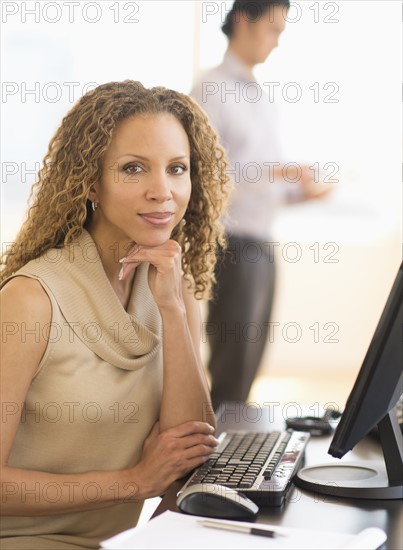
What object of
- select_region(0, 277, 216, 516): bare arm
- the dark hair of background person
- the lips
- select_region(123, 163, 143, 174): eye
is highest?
the dark hair of background person

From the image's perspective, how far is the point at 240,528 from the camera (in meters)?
1.03

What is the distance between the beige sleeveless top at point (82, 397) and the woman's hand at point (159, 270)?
58mm

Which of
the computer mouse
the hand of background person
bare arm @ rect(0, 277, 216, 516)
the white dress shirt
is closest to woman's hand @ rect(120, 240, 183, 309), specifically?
bare arm @ rect(0, 277, 216, 516)

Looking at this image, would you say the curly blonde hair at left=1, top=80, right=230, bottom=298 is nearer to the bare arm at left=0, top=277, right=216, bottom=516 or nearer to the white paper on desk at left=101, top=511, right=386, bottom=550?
the bare arm at left=0, top=277, right=216, bottom=516

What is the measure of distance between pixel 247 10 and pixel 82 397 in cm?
199

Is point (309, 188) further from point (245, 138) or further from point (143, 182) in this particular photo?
point (143, 182)

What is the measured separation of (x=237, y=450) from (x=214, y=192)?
0.59m

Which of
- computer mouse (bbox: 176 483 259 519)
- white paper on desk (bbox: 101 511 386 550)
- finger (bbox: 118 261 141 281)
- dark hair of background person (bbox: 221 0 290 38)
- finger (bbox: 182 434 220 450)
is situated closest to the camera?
white paper on desk (bbox: 101 511 386 550)

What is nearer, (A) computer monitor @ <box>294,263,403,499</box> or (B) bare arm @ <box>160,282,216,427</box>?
(A) computer monitor @ <box>294,263,403,499</box>

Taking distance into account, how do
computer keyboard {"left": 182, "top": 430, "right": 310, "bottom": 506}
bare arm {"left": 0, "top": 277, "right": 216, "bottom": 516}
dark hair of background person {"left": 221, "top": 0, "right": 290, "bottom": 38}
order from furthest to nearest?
1. dark hair of background person {"left": 221, "top": 0, "right": 290, "bottom": 38}
2. bare arm {"left": 0, "top": 277, "right": 216, "bottom": 516}
3. computer keyboard {"left": 182, "top": 430, "right": 310, "bottom": 506}

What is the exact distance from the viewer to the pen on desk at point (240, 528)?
101 cm

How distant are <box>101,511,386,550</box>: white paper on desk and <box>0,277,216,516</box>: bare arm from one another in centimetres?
29

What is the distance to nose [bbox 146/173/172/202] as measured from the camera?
1.47 m

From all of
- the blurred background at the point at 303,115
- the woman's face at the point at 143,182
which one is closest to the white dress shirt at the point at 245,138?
the blurred background at the point at 303,115
